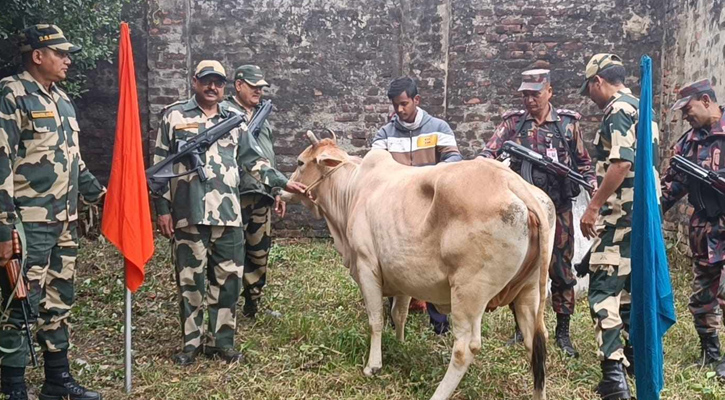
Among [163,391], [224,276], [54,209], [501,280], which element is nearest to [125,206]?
[54,209]

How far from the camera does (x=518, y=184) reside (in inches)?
151

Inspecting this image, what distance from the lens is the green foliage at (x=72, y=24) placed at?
17.9ft

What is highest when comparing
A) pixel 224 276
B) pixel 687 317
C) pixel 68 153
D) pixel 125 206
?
pixel 68 153

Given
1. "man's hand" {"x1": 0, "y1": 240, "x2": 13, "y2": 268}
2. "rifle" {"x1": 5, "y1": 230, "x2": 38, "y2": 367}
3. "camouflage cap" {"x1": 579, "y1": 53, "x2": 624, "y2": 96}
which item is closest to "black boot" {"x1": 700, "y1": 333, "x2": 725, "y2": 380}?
"camouflage cap" {"x1": 579, "y1": 53, "x2": 624, "y2": 96}

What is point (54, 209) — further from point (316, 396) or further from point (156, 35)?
point (156, 35)

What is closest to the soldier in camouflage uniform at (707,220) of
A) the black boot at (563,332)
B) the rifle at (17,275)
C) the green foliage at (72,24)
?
the black boot at (563,332)

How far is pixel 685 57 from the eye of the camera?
26.6 feet

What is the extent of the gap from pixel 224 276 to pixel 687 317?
13.7 feet

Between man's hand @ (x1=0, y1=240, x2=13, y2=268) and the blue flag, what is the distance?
344cm

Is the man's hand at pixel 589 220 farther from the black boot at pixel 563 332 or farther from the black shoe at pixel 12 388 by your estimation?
the black shoe at pixel 12 388

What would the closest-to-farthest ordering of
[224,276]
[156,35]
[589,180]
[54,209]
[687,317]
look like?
1. [54,209]
2. [224,276]
3. [589,180]
4. [687,317]
5. [156,35]

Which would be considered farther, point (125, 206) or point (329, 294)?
point (329, 294)

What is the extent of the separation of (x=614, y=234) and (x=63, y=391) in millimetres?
3762

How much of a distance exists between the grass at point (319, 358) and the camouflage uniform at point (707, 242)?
388 millimetres
